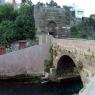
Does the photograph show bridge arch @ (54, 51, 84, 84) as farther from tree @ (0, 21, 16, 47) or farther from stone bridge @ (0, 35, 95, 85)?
tree @ (0, 21, 16, 47)

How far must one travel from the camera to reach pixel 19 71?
1677 centimetres

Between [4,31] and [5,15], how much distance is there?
258cm

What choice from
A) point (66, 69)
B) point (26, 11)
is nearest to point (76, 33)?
point (26, 11)

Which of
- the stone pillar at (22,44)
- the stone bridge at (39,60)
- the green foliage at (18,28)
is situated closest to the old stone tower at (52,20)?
the green foliage at (18,28)

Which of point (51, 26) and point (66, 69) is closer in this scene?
point (66, 69)

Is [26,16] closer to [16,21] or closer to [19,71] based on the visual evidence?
[16,21]

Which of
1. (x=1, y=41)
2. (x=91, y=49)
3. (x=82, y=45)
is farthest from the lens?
(x=1, y=41)

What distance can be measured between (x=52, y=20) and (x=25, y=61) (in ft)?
16.8

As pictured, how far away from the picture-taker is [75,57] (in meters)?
13.4

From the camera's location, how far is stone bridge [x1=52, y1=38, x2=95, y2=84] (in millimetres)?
11391

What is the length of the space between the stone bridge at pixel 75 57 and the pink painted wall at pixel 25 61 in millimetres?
948

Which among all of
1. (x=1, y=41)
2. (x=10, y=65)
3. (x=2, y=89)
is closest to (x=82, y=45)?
(x=2, y=89)

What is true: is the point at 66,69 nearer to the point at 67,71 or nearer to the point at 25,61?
the point at 67,71

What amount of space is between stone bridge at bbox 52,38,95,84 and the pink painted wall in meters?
0.95
